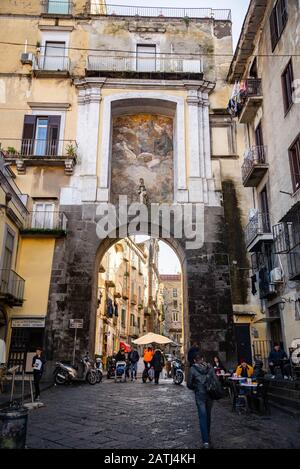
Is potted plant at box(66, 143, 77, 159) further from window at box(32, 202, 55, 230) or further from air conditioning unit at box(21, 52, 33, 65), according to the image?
air conditioning unit at box(21, 52, 33, 65)

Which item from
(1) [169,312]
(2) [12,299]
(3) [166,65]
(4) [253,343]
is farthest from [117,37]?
(1) [169,312]

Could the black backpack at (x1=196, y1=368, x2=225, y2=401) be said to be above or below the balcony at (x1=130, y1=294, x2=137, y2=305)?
below

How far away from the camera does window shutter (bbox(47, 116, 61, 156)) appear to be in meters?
19.1

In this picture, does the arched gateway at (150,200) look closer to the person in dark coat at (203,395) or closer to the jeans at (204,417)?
the person in dark coat at (203,395)

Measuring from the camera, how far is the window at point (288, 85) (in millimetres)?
13617

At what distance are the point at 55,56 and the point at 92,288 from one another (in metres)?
12.3

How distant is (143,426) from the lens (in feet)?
23.4

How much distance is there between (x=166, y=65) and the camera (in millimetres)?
21156

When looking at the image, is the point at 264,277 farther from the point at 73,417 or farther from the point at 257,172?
the point at 73,417

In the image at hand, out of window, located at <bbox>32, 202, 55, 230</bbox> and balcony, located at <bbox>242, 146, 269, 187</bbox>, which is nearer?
balcony, located at <bbox>242, 146, 269, 187</bbox>

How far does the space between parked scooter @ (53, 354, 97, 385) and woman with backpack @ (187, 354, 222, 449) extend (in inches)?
379

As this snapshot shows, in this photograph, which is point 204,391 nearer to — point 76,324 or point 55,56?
point 76,324

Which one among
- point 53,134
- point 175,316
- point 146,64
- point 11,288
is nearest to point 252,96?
point 146,64

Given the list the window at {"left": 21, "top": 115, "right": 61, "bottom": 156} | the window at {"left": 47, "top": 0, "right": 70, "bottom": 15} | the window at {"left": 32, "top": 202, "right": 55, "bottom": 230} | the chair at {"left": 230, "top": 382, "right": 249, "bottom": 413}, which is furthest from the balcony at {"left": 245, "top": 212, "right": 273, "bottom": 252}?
the window at {"left": 47, "top": 0, "right": 70, "bottom": 15}
